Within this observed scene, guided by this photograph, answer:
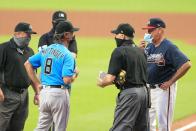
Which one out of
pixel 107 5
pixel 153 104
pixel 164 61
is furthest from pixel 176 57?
pixel 107 5

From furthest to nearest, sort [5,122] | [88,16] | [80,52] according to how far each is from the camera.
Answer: [88,16]
[80,52]
[5,122]

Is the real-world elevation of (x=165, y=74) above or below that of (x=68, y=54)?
below

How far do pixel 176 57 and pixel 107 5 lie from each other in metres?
16.9

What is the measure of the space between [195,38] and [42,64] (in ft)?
44.9

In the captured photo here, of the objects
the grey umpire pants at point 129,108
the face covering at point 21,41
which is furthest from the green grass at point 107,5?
the grey umpire pants at point 129,108

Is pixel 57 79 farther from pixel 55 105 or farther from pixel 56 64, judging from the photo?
pixel 55 105

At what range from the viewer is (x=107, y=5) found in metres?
25.0

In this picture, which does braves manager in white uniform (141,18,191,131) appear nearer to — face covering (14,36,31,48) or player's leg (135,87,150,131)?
player's leg (135,87,150,131)

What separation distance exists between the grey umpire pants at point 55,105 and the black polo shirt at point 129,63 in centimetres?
71

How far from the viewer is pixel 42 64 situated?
720cm

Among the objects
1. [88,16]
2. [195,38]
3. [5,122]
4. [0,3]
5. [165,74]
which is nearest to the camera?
[5,122]

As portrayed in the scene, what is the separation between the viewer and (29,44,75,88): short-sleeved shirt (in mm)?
6988

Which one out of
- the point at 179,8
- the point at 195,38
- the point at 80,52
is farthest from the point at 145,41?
the point at 179,8

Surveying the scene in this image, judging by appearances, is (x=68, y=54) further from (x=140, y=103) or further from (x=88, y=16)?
(x=88, y=16)
